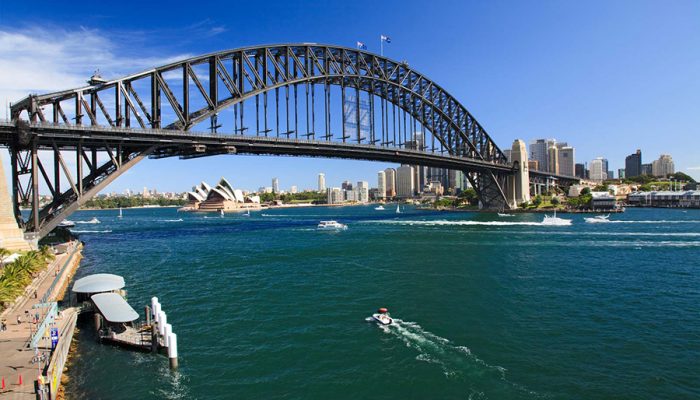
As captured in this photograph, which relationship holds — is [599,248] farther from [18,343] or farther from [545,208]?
[545,208]

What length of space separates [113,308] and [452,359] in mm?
15609

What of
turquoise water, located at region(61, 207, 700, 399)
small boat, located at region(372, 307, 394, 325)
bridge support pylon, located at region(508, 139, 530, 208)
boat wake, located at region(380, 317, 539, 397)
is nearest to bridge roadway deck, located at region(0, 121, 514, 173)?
turquoise water, located at region(61, 207, 700, 399)

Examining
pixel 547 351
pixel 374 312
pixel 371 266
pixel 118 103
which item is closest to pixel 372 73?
pixel 118 103

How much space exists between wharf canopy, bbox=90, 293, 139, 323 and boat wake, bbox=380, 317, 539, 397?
11.7 meters

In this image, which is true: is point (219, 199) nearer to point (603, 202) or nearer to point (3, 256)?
point (603, 202)

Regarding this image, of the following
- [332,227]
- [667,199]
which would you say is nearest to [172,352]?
[332,227]

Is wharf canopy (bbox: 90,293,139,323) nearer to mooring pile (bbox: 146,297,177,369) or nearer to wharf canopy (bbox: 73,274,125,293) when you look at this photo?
wharf canopy (bbox: 73,274,125,293)

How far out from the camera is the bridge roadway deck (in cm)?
3775

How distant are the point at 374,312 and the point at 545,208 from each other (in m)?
103

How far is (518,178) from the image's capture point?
384 ft

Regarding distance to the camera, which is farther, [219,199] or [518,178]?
[219,199]

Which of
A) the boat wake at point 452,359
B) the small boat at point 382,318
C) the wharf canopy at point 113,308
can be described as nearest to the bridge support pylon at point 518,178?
the small boat at point 382,318

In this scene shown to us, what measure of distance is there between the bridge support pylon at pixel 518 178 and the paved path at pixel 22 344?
11107cm

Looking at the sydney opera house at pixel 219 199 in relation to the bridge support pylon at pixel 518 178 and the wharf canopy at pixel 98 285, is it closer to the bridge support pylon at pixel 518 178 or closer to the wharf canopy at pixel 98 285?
the bridge support pylon at pixel 518 178
